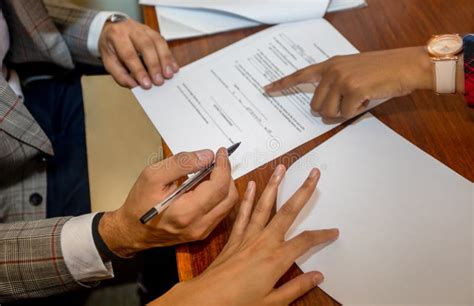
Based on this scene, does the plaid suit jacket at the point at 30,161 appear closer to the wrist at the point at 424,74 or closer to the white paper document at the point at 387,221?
the white paper document at the point at 387,221

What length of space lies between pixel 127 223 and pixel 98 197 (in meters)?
0.26

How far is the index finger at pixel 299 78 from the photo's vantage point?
2.37 feet

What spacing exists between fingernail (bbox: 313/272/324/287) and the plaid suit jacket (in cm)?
35

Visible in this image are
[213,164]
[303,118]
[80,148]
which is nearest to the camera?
[213,164]

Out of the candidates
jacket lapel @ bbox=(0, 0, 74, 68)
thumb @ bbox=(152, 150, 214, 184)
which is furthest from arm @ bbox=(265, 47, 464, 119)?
jacket lapel @ bbox=(0, 0, 74, 68)

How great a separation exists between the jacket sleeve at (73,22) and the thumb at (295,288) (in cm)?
64

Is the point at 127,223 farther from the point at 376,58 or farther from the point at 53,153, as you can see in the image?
the point at 376,58

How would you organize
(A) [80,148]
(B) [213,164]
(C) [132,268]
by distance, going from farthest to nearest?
(A) [80,148] → (C) [132,268] → (B) [213,164]

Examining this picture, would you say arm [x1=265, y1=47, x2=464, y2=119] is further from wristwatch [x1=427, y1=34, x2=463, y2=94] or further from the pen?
the pen

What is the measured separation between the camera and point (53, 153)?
85 centimetres

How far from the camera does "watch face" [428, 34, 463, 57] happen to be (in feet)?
2.19

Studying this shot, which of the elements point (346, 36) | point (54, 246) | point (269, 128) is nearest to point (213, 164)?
point (269, 128)

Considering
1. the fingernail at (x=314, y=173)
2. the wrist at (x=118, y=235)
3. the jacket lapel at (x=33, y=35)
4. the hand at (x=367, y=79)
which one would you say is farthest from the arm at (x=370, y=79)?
the jacket lapel at (x=33, y=35)

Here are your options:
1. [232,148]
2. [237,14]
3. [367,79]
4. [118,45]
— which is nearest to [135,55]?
[118,45]
